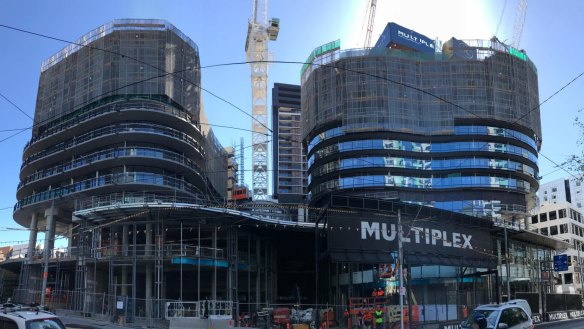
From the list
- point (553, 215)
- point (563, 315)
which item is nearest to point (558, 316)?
point (563, 315)

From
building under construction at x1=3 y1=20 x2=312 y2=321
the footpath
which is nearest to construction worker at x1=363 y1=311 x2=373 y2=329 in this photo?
the footpath

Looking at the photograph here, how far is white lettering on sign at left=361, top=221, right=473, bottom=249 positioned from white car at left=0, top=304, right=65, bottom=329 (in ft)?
88.9

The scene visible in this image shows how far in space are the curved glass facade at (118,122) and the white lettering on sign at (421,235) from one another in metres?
25.9

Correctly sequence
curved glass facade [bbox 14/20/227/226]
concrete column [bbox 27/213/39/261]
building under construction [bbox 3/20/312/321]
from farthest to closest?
concrete column [bbox 27/213/39/261] → curved glass facade [bbox 14/20/227/226] → building under construction [bbox 3/20/312/321]

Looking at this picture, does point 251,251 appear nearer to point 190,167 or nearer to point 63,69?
point 190,167

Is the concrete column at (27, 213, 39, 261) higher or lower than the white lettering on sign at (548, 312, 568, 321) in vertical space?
higher

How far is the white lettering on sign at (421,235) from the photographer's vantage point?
36.9 meters

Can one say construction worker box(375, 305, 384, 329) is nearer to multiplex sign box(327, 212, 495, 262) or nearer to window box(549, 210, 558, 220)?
multiplex sign box(327, 212, 495, 262)

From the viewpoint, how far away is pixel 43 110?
→ 2783 inches

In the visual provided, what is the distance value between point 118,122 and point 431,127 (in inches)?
2158

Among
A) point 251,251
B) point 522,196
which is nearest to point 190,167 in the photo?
point 251,251

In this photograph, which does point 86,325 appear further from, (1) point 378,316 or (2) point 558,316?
(2) point 558,316

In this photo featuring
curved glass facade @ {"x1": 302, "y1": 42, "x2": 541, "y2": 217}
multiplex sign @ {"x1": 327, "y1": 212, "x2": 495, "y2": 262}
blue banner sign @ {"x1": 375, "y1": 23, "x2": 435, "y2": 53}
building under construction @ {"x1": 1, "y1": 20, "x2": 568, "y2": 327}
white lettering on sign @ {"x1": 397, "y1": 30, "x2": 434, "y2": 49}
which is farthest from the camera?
white lettering on sign @ {"x1": 397, "y1": 30, "x2": 434, "y2": 49}

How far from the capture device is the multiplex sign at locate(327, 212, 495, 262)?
3559 centimetres
